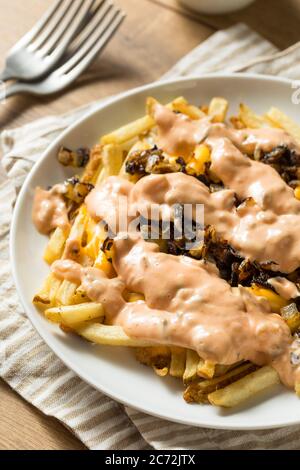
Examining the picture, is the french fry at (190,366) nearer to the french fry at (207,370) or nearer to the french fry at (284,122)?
the french fry at (207,370)

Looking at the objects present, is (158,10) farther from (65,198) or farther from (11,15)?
(65,198)

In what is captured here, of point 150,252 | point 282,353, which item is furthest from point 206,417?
point 150,252

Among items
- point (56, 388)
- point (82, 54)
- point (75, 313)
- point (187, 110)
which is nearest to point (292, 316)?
point (75, 313)

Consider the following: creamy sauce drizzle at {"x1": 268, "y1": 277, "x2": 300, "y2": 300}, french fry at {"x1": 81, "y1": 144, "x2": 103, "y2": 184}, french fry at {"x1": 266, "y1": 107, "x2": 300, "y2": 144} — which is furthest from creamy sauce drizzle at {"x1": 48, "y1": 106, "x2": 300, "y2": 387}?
french fry at {"x1": 81, "y1": 144, "x2": 103, "y2": 184}

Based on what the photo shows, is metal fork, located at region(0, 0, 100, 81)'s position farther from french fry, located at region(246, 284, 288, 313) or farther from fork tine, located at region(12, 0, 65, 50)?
french fry, located at region(246, 284, 288, 313)

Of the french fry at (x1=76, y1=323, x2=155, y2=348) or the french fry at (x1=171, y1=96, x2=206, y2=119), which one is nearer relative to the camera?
the french fry at (x1=76, y1=323, x2=155, y2=348)

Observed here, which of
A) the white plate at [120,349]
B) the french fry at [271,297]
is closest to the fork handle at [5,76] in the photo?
the white plate at [120,349]
